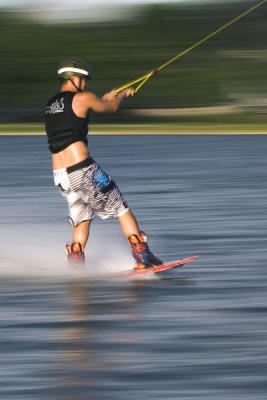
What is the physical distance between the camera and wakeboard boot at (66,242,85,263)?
11.9 metres

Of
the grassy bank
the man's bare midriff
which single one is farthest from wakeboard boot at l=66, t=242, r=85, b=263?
the grassy bank

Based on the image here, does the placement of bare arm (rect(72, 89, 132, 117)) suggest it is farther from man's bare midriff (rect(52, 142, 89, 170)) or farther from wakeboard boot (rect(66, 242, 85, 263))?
wakeboard boot (rect(66, 242, 85, 263))

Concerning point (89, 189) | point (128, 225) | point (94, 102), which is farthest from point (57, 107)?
point (128, 225)

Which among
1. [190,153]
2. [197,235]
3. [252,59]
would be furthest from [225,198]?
[252,59]

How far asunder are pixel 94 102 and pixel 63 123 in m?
0.36

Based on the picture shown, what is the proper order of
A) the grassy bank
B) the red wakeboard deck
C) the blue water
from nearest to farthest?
the blue water
the red wakeboard deck
the grassy bank

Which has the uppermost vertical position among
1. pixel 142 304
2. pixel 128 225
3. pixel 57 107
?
pixel 57 107

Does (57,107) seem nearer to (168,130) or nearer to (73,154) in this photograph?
(73,154)

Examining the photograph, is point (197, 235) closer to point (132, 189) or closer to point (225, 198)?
point (225, 198)

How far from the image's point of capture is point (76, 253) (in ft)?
39.0

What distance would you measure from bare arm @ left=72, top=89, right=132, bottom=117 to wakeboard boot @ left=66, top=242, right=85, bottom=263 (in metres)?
→ 1.06

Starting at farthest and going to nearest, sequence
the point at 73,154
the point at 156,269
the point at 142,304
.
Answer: the point at 73,154, the point at 156,269, the point at 142,304

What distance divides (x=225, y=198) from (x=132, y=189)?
2241 mm

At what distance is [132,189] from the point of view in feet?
68.3
